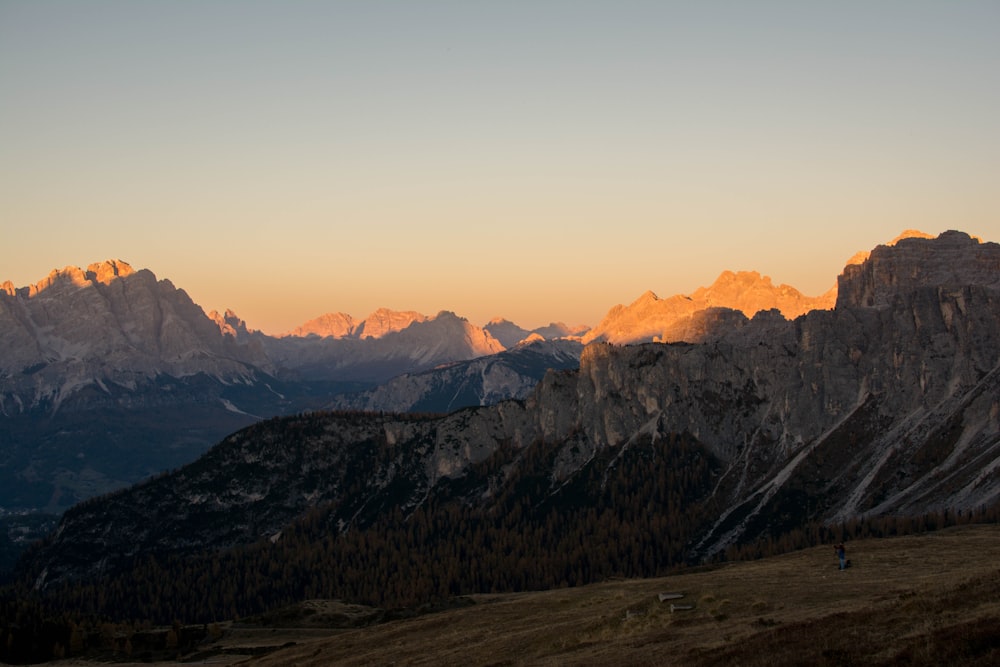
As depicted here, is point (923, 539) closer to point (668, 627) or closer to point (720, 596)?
point (720, 596)

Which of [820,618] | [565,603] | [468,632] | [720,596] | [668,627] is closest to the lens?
[820,618]

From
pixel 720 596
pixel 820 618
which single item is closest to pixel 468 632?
pixel 720 596

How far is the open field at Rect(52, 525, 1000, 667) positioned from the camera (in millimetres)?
66875

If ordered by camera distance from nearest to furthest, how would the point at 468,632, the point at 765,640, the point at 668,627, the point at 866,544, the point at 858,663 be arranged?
1. the point at 858,663
2. the point at 765,640
3. the point at 668,627
4. the point at 468,632
5. the point at 866,544

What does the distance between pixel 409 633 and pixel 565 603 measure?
2151 centimetres

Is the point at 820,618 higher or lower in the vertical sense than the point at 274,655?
higher

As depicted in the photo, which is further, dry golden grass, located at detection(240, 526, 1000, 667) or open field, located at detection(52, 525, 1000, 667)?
dry golden grass, located at detection(240, 526, 1000, 667)

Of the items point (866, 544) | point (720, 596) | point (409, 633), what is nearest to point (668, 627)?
point (720, 596)

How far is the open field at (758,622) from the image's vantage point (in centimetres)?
6688

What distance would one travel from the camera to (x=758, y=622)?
Answer: 282 feet

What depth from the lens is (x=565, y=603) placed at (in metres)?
140

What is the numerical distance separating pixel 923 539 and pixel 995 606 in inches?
3709

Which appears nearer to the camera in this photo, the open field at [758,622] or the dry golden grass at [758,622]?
the open field at [758,622]

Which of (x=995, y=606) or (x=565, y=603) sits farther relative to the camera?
(x=565, y=603)
